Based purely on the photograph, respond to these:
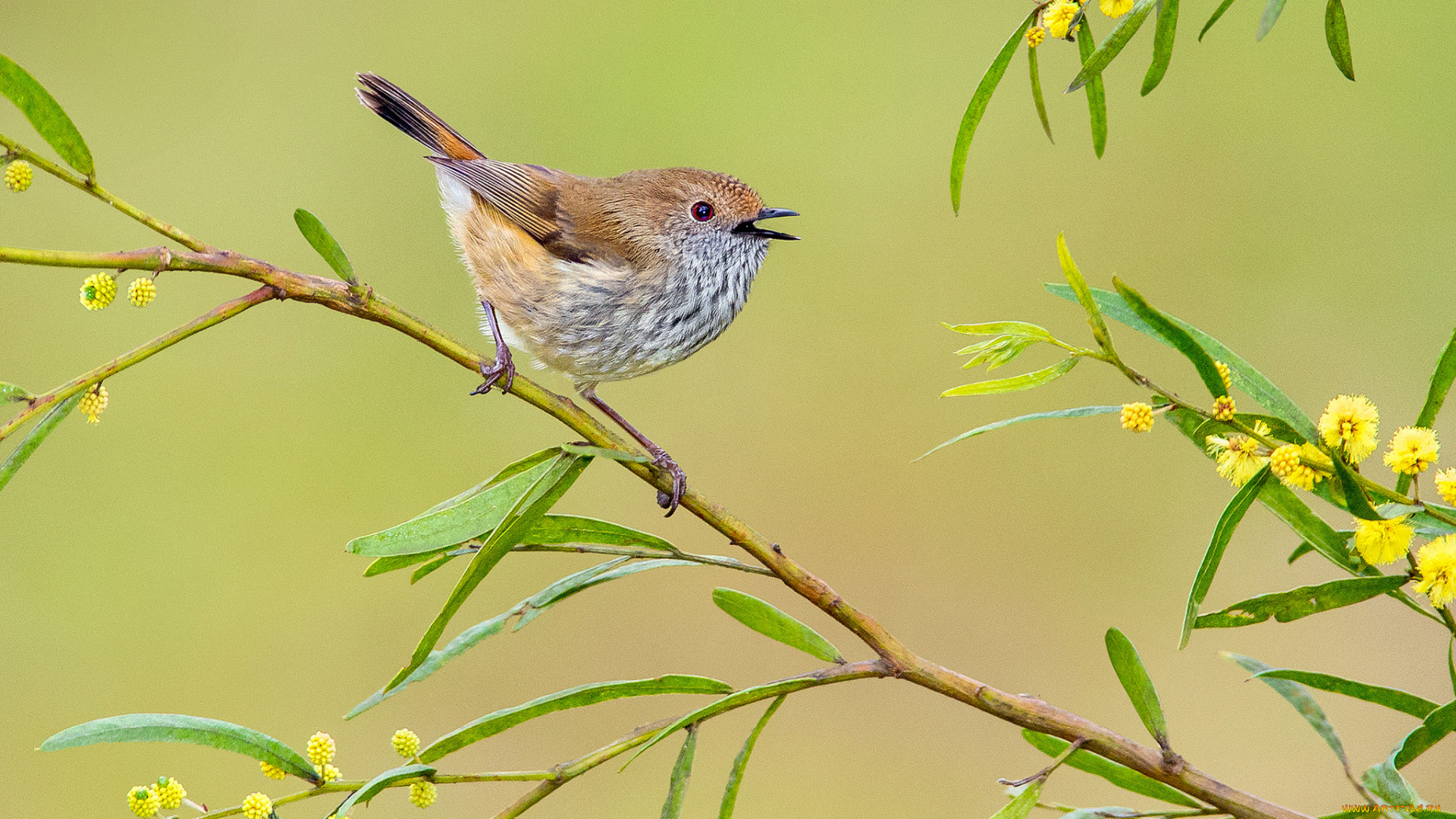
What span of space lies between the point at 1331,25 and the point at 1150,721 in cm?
54

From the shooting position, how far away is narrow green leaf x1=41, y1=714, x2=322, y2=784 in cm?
81

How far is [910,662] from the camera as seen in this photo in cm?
83

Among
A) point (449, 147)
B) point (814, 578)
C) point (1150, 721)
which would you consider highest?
point (449, 147)

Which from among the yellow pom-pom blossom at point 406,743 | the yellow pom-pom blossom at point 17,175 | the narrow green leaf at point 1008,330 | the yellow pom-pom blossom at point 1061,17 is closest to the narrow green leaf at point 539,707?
the yellow pom-pom blossom at point 406,743

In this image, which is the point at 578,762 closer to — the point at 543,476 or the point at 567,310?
the point at 543,476

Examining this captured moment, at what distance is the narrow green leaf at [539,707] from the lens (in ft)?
2.85

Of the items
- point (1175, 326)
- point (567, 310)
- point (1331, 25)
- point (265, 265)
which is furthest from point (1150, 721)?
point (567, 310)

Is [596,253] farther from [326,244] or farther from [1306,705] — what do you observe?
[1306,705]

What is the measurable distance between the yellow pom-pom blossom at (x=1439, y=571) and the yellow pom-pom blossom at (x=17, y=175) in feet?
2.94

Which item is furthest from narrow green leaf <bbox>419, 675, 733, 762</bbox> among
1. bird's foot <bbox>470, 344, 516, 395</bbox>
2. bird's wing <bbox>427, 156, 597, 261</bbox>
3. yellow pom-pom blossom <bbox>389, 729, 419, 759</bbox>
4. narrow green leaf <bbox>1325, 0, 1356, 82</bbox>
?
bird's wing <bbox>427, 156, 597, 261</bbox>

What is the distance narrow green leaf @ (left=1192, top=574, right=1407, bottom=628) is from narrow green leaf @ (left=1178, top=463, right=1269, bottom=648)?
0.08 ft

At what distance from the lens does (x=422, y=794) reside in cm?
87

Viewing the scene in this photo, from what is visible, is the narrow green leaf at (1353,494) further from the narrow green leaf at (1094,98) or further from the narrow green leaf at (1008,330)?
the narrow green leaf at (1094,98)

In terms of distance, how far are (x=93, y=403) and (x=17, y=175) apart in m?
0.15
